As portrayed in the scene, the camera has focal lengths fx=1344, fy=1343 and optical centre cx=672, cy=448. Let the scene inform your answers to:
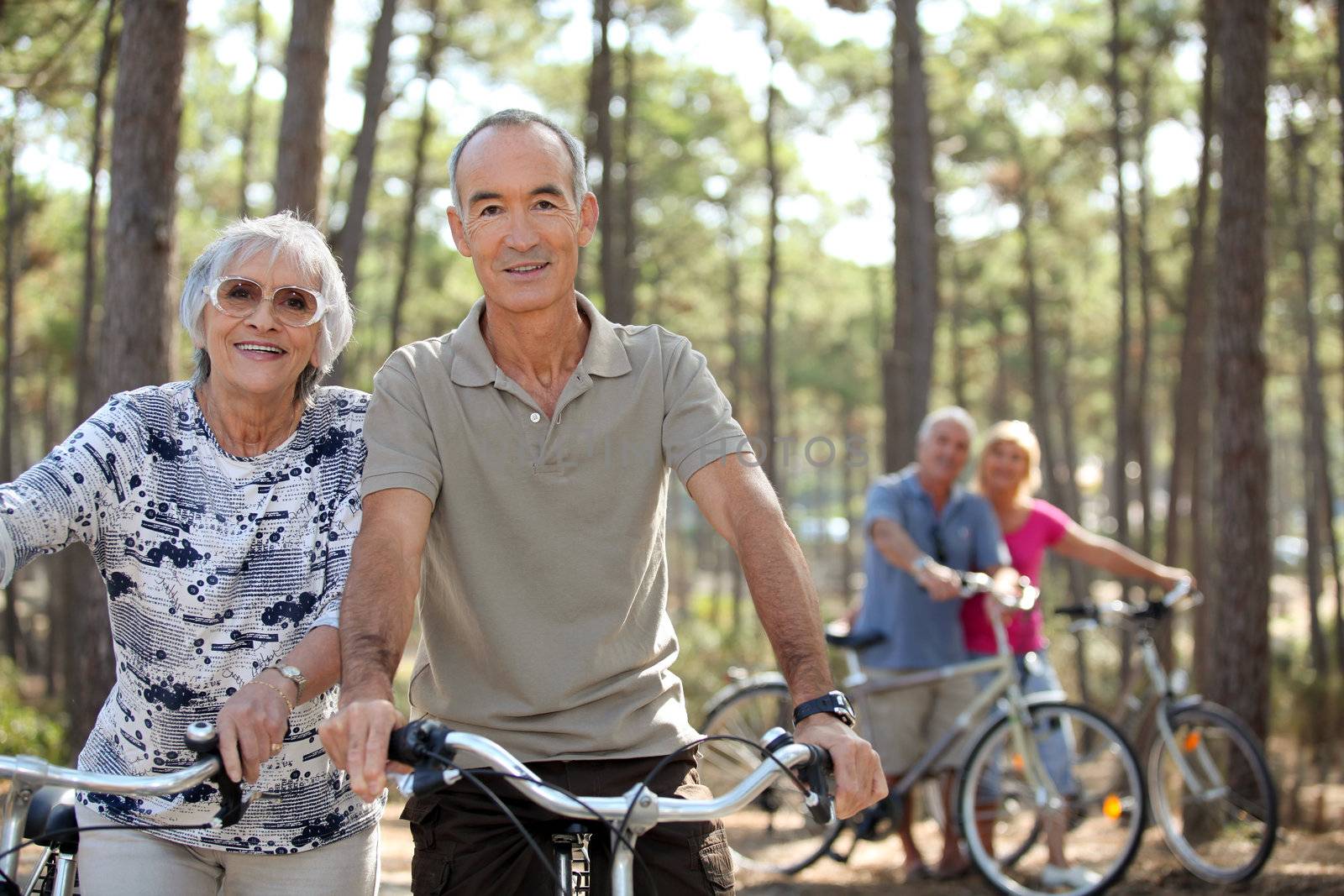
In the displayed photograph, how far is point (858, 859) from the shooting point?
786 cm

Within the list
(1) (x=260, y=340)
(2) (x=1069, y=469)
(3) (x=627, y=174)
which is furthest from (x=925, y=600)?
(2) (x=1069, y=469)

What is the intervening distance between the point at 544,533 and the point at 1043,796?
14.9 feet

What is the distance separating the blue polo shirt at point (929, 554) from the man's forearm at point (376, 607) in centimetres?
450

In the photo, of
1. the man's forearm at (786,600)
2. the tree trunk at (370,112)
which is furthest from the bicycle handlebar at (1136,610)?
the tree trunk at (370,112)

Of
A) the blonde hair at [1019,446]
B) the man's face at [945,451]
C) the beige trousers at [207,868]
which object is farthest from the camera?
the blonde hair at [1019,446]

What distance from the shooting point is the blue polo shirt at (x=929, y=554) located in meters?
6.82

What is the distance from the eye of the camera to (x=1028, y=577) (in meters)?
7.24

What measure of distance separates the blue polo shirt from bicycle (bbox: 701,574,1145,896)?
0.11 meters

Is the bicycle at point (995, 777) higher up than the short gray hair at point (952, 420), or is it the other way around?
the short gray hair at point (952, 420)

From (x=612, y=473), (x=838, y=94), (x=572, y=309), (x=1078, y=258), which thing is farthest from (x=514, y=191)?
(x=1078, y=258)

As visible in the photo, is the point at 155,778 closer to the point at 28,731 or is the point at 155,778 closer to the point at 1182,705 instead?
the point at 1182,705

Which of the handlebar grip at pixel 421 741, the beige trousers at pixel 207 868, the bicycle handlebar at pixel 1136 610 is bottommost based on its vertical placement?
the beige trousers at pixel 207 868

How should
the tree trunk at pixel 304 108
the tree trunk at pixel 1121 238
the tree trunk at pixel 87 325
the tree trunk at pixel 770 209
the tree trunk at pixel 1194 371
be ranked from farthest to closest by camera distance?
the tree trunk at pixel 770 209 < the tree trunk at pixel 1121 238 < the tree trunk at pixel 1194 371 < the tree trunk at pixel 87 325 < the tree trunk at pixel 304 108

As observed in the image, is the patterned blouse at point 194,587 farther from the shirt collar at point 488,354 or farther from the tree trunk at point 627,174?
the tree trunk at point 627,174
